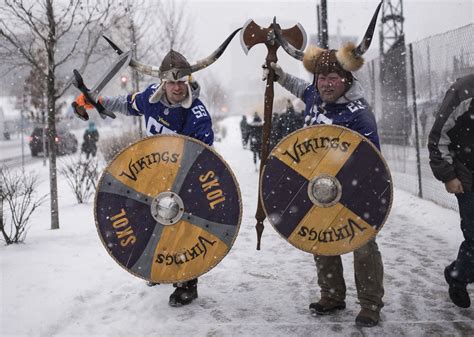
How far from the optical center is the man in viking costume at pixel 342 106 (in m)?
2.98

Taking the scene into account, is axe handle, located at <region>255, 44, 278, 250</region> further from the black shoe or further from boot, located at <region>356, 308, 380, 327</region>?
the black shoe

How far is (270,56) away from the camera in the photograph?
10.5 feet

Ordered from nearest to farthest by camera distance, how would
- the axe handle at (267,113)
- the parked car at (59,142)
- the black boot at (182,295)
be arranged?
the axe handle at (267,113), the black boot at (182,295), the parked car at (59,142)

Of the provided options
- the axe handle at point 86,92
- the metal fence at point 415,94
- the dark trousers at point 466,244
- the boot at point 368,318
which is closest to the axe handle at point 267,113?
the boot at point 368,318

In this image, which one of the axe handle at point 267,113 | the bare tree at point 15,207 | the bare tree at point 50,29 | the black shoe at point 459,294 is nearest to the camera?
the axe handle at point 267,113

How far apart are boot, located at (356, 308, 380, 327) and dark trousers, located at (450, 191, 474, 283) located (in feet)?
2.16

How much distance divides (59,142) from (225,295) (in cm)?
1668

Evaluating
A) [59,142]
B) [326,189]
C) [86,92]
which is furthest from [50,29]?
[59,142]

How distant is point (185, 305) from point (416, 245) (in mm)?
2754

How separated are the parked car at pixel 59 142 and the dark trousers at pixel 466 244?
56.6ft

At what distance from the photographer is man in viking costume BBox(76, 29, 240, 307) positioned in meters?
3.19

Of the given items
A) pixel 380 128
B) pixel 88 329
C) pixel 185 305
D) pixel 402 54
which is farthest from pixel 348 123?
pixel 380 128

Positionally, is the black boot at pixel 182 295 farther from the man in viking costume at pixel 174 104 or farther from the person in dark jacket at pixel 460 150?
the person in dark jacket at pixel 460 150

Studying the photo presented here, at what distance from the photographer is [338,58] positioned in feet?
9.69
